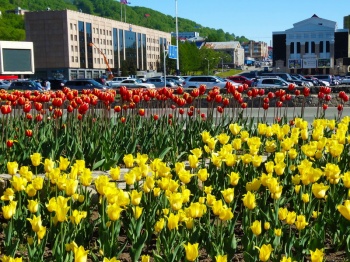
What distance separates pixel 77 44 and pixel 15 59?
23898 mm

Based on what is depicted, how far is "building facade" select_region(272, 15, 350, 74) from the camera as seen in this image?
120 meters

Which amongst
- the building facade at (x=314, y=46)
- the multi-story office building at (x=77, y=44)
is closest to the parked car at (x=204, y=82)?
the multi-story office building at (x=77, y=44)

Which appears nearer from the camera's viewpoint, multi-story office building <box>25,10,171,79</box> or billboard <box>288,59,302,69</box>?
multi-story office building <box>25,10,171,79</box>

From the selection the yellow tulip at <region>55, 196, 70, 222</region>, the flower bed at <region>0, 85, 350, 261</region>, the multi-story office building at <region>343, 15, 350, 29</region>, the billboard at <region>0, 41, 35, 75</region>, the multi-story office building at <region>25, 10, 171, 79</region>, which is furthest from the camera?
the multi-story office building at <region>343, 15, 350, 29</region>

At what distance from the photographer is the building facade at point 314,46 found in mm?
119750

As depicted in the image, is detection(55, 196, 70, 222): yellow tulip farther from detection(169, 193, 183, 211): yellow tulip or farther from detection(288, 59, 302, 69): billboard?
detection(288, 59, 302, 69): billboard

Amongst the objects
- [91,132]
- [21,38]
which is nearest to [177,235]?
[91,132]

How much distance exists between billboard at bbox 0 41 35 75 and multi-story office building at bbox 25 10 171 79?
638 inches

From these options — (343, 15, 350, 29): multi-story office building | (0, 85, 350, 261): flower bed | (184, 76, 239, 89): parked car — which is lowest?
(184, 76, 239, 89): parked car

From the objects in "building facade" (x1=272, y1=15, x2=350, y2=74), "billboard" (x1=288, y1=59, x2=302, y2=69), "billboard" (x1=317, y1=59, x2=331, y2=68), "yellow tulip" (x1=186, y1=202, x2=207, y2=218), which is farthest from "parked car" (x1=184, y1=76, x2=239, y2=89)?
"billboard" (x1=317, y1=59, x2=331, y2=68)

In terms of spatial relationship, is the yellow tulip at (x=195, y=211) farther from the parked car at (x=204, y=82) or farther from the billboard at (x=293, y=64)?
the billboard at (x=293, y=64)

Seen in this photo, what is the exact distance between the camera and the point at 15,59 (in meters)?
83.6

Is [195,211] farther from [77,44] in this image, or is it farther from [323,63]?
[323,63]

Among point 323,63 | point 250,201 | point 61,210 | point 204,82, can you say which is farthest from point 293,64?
point 61,210
